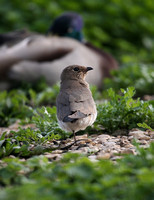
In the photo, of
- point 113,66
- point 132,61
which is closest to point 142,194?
point 113,66

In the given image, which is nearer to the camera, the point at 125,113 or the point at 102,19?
the point at 125,113

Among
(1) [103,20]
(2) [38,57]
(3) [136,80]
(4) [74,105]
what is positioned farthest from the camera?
(1) [103,20]

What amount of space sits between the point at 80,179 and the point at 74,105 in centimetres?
108

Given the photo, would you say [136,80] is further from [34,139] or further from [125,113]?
[34,139]

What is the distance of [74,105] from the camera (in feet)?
11.2

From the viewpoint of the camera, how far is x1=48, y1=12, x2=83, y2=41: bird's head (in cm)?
762

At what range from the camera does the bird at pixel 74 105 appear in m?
3.34

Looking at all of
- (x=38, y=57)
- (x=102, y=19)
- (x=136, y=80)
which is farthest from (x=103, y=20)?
(x=136, y=80)

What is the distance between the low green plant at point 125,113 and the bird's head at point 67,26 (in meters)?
3.88

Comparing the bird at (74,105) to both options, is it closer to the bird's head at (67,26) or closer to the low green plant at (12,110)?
the low green plant at (12,110)

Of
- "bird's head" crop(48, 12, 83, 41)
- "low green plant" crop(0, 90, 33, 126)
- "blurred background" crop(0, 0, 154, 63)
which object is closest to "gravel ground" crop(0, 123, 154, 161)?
"low green plant" crop(0, 90, 33, 126)

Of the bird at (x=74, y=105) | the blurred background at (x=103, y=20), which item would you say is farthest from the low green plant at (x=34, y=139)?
Result: the blurred background at (x=103, y=20)

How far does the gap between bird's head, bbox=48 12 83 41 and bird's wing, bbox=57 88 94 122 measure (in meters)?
4.03

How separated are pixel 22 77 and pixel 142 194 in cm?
477
